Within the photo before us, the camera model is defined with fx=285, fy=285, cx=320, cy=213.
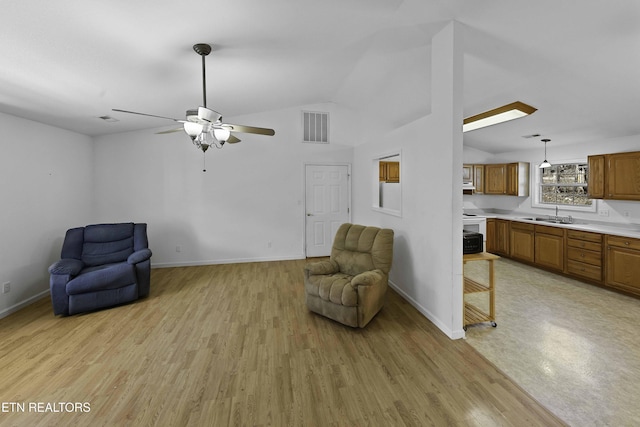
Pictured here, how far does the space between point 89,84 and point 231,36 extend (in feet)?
5.29

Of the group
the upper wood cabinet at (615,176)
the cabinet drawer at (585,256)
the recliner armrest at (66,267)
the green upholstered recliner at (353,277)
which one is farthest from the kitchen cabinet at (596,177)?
the recliner armrest at (66,267)

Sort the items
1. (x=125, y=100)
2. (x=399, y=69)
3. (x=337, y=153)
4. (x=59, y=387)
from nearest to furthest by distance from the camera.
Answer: (x=59, y=387) → (x=125, y=100) → (x=399, y=69) → (x=337, y=153)

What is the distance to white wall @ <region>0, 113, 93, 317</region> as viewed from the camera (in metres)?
3.39

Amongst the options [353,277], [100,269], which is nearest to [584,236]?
[353,277]

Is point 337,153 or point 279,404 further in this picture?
point 337,153

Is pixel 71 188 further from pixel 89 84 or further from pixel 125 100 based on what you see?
pixel 89 84

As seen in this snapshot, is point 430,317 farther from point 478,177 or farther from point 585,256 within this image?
point 478,177

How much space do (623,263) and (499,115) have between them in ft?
8.36

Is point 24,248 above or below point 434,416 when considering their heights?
above

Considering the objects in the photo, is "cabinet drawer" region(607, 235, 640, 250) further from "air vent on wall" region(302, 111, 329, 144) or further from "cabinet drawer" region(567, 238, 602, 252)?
"air vent on wall" region(302, 111, 329, 144)

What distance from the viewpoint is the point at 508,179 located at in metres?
5.88

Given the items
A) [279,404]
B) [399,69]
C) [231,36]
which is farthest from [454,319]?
[231,36]

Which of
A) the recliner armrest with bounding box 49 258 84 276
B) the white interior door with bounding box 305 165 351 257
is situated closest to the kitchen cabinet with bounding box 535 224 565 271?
the white interior door with bounding box 305 165 351 257

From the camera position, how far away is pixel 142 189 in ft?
17.0
